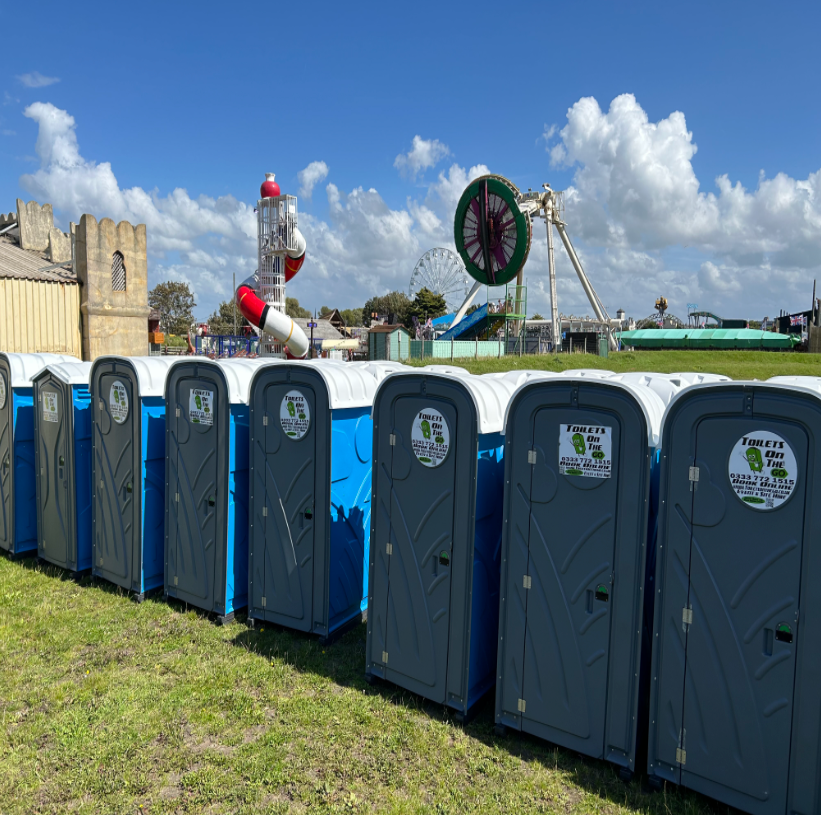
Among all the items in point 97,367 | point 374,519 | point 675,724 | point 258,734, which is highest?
point 97,367

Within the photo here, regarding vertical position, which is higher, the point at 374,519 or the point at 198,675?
the point at 374,519

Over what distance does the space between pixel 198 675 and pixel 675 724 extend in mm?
3253

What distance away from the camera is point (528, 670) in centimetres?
377

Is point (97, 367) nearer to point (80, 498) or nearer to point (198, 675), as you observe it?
point (80, 498)

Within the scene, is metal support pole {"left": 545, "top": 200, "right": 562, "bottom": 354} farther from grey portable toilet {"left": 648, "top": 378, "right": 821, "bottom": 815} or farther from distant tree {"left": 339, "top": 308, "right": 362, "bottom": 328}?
distant tree {"left": 339, "top": 308, "right": 362, "bottom": 328}

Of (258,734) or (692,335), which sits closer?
(258,734)

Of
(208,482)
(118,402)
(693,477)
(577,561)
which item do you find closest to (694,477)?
(693,477)

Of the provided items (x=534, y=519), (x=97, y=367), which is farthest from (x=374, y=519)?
(x=97, y=367)

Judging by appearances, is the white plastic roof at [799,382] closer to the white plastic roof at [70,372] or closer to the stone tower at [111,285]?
the white plastic roof at [70,372]

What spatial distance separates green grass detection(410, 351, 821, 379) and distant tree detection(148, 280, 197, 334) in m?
52.2

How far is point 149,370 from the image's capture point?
5863mm

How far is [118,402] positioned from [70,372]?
1.07 metres

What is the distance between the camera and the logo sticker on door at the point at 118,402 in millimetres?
5875

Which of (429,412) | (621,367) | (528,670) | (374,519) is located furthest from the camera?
(621,367)
